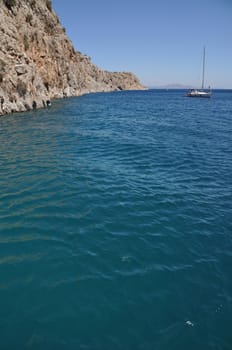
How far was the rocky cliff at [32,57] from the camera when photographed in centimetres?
3788

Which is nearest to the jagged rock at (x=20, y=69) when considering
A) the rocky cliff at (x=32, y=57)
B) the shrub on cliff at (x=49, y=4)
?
the rocky cliff at (x=32, y=57)

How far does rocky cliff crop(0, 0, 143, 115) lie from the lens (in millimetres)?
37875

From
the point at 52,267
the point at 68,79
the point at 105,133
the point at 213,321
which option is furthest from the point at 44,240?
the point at 68,79

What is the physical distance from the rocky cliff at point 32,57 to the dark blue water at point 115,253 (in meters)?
24.4

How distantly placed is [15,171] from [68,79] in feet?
242

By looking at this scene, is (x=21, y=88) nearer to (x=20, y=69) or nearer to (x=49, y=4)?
(x=20, y=69)

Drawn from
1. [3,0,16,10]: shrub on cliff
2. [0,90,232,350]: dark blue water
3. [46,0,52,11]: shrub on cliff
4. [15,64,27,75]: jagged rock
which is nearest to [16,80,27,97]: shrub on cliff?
[15,64,27,75]: jagged rock

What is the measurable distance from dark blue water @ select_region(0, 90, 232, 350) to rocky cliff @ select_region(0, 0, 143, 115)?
80.1 ft

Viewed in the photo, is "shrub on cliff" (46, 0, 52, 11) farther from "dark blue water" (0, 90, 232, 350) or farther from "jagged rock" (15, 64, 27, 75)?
"dark blue water" (0, 90, 232, 350)

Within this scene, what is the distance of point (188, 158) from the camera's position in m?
18.2

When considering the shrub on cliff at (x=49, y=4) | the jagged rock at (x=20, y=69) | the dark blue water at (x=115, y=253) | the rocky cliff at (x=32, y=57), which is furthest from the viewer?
the shrub on cliff at (x=49, y=4)

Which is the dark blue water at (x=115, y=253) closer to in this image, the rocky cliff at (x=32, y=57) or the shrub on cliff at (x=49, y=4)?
the rocky cliff at (x=32, y=57)

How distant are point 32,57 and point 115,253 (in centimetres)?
5625

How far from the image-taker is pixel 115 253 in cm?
834
